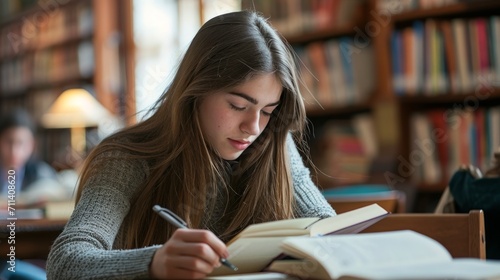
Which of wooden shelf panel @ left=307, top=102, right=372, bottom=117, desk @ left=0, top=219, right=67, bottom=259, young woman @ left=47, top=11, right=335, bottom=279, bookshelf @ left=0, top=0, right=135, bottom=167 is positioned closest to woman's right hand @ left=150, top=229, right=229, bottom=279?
young woman @ left=47, top=11, right=335, bottom=279

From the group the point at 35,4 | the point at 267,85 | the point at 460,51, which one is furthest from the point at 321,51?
the point at 35,4

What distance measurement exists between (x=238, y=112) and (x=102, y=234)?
381 millimetres

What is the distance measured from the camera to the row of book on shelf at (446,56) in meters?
3.22

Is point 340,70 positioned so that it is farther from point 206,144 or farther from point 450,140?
point 206,144

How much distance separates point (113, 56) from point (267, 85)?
468cm

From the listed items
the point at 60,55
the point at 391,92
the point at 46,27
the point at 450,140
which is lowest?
the point at 450,140

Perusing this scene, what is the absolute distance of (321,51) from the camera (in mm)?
3865

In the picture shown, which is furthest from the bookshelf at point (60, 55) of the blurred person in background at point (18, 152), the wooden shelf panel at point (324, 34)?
the wooden shelf panel at point (324, 34)

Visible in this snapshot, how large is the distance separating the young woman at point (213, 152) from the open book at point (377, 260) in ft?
1.26

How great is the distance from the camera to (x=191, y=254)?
3.26ft

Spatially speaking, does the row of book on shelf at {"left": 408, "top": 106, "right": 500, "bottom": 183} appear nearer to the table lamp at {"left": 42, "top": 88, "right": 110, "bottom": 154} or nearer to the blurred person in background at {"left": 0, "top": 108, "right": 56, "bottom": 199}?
the blurred person in background at {"left": 0, "top": 108, "right": 56, "bottom": 199}

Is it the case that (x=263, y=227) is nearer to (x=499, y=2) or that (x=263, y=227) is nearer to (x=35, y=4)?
(x=499, y=2)

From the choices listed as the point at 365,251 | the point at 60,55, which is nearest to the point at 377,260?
the point at 365,251

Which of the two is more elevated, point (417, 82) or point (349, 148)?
point (417, 82)
